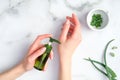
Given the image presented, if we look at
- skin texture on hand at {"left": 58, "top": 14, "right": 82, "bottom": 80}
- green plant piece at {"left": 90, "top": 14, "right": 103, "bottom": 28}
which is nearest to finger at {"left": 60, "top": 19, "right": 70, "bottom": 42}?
skin texture on hand at {"left": 58, "top": 14, "right": 82, "bottom": 80}

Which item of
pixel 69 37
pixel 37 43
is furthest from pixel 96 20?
pixel 37 43

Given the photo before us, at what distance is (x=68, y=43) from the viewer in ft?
4.46

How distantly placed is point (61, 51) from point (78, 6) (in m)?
0.20

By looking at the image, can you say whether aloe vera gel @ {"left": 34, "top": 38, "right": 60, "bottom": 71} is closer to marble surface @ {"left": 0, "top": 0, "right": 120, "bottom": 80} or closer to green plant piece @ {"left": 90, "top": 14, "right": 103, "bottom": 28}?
marble surface @ {"left": 0, "top": 0, "right": 120, "bottom": 80}

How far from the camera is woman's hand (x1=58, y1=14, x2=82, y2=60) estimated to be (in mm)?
1349

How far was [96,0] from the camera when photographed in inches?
56.0

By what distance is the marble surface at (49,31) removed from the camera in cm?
140

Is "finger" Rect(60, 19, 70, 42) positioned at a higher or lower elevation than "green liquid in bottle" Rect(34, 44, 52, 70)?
higher

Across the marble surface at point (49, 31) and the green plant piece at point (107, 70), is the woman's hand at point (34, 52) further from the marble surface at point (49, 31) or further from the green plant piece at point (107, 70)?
the green plant piece at point (107, 70)

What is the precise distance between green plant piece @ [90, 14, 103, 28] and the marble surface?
0.13 feet

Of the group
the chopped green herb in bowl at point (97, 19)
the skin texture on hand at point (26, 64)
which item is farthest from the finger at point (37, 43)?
the chopped green herb in bowl at point (97, 19)

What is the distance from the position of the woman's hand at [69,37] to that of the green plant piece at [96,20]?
0.23ft

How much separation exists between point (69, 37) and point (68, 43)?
0.08 ft

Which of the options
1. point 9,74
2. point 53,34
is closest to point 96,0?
point 53,34
